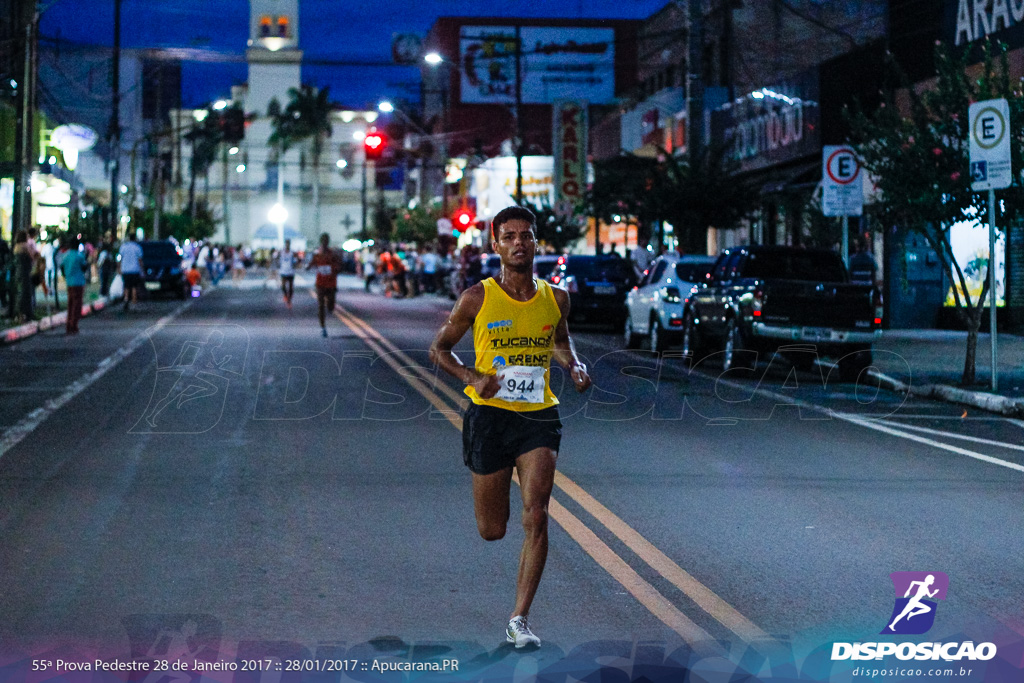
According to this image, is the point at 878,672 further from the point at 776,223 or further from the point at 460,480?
the point at 776,223

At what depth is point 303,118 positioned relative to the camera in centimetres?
12481

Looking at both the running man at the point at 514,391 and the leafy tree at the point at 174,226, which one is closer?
the running man at the point at 514,391

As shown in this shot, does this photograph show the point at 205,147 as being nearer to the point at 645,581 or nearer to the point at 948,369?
the point at 948,369

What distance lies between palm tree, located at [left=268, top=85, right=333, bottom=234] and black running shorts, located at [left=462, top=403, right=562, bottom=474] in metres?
120

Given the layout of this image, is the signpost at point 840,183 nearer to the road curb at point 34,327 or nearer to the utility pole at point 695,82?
the utility pole at point 695,82

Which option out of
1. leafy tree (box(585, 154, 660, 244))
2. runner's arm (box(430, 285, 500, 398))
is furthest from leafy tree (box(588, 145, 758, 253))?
runner's arm (box(430, 285, 500, 398))

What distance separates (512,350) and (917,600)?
2.38 metres

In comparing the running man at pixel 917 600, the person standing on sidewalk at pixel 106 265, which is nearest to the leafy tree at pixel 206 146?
the person standing on sidewalk at pixel 106 265

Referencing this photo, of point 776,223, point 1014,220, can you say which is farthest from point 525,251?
point 776,223

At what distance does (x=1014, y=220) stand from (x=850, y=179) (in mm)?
3964

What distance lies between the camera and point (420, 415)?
15234 mm

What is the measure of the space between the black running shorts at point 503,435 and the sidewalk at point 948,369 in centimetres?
1089

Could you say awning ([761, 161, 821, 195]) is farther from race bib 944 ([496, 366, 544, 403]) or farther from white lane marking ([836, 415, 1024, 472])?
race bib 944 ([496, 366, 544, 403])

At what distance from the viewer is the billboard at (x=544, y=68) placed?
104 metres
